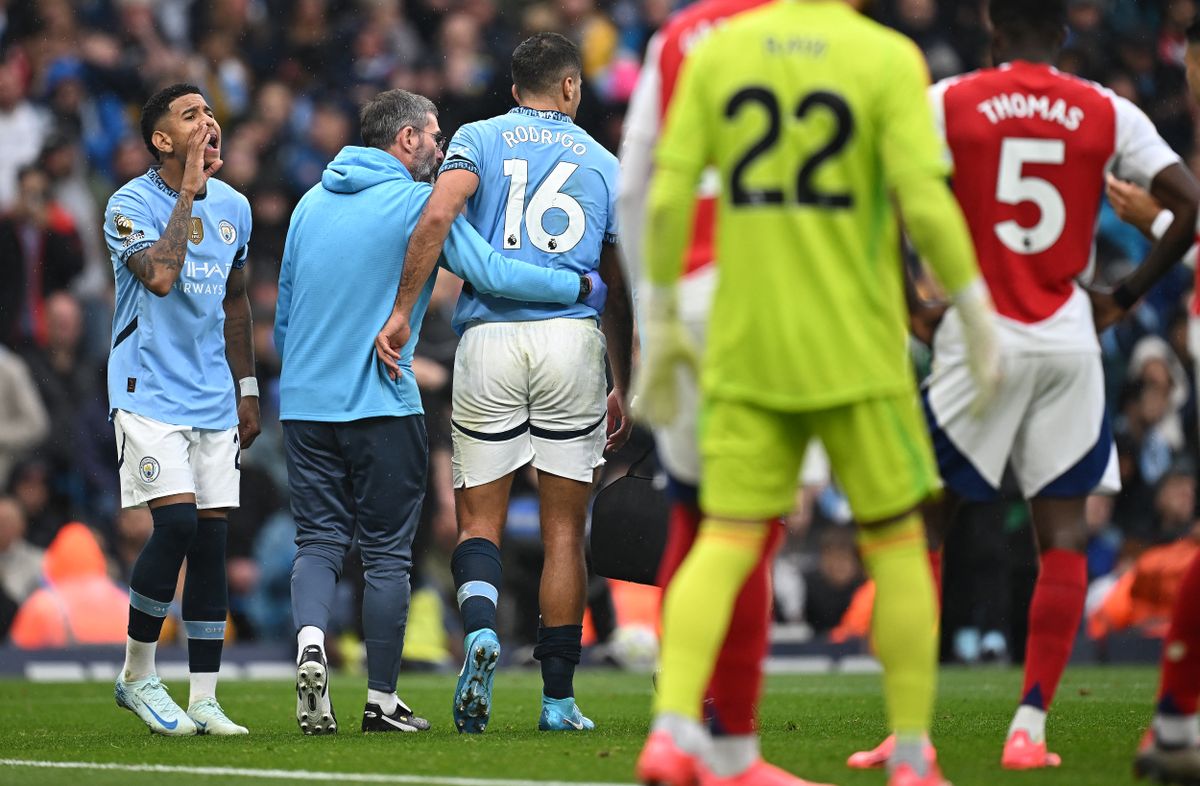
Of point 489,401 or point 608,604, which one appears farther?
point 608,604

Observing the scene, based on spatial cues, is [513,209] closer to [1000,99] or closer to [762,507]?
[1000,99]

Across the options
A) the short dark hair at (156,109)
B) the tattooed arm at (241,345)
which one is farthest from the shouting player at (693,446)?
the tattooed arm at (241,345)

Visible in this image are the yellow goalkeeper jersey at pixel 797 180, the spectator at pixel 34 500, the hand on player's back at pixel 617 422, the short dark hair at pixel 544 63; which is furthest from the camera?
the spectator at pixel 34 500

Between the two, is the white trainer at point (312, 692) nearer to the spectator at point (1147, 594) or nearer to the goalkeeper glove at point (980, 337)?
the goalkeeper glove at point (980, 337)

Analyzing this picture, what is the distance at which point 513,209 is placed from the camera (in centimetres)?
781

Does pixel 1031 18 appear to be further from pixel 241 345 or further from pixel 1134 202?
pixel 241 345

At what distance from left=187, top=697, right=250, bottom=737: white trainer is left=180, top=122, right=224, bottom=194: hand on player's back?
205 centimetres

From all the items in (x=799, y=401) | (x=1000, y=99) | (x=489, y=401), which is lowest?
(x=489, y=401)

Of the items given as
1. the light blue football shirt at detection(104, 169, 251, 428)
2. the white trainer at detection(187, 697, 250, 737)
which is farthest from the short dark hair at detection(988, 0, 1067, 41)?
the white trainer at detection(187, 697, 250, 737)

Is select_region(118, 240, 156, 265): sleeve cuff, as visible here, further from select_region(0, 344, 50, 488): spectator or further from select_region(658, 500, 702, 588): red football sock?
select_region(0, 344, 50, 488): spectator

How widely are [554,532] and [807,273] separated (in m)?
3.20

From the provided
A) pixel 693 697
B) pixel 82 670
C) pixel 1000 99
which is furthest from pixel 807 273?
pixel 82 670

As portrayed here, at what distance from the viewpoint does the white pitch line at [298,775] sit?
5355 mm

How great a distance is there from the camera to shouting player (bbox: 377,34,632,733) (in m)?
7.64
